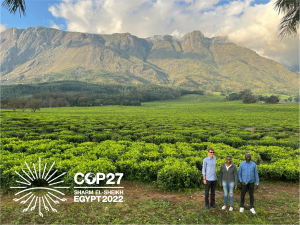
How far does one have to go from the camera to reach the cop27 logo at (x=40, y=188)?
9031mm

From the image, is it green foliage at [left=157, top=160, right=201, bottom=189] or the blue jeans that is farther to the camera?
green foliage at [left=157, top=160, right=201, bottom=189]

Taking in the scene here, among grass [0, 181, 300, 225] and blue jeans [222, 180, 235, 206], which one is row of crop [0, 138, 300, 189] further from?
blue jeans [222, 180, 235, 206]

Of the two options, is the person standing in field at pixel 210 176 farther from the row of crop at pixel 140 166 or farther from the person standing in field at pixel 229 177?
the row of crop at pixel 140 166

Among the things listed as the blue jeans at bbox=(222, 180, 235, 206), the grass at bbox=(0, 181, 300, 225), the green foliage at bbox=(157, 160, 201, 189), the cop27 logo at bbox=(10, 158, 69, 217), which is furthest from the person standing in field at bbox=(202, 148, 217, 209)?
the cop27 logo at bbox=(10, 158, 69, 217)

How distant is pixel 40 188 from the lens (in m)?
10.7

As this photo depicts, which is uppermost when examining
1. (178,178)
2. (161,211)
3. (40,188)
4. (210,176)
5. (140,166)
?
(210,176)

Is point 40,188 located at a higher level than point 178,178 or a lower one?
lower

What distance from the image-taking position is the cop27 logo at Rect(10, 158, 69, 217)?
9.03 metres

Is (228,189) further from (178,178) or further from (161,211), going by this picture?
(161,211)

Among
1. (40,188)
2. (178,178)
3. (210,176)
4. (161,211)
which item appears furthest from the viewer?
(178,178)

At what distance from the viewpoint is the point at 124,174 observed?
42.9 ft

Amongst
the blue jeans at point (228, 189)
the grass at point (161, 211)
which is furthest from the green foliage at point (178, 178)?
the blue jeans at point (228, 189)

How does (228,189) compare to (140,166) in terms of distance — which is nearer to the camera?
(228,189)

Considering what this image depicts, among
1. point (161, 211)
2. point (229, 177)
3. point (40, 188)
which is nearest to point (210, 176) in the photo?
point (229, 177)
